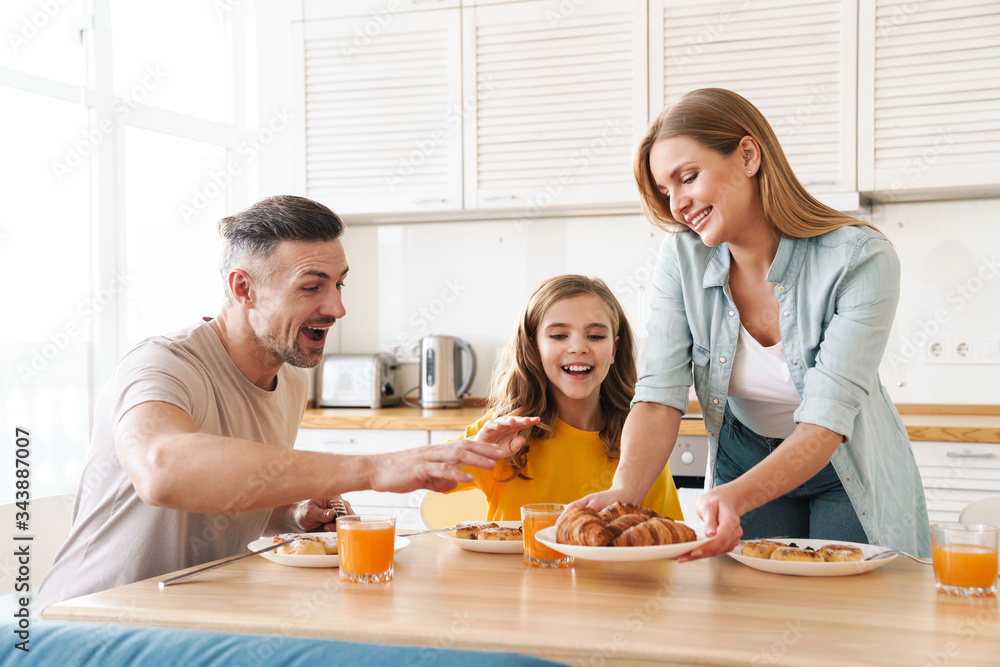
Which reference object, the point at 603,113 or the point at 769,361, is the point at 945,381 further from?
the point at 769,361

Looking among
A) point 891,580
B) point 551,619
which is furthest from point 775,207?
point 551,619

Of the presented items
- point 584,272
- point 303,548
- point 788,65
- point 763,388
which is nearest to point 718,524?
point 763,388

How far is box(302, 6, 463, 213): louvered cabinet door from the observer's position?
326 centimetres

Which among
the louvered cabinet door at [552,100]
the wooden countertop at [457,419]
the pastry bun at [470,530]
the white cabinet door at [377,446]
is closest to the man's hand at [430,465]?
the pastry bun at [470,530]

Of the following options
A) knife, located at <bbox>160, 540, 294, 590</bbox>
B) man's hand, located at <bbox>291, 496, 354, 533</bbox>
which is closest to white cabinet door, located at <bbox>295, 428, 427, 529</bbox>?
man's hand, located at <bbox>291, 496, 354, 533</bbox>

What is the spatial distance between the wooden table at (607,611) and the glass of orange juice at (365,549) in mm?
19

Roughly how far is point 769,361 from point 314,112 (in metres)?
2.43

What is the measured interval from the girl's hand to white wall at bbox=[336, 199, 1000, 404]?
200cm

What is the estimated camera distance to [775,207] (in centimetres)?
144

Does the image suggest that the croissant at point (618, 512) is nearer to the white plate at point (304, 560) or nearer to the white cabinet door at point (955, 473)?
the white plate at point (304, 560)

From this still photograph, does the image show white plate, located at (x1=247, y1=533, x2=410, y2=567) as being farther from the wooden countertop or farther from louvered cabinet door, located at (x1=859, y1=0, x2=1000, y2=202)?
louvered cabinet door, located at (x1=859, y1=0, x2=1000, y2=202)

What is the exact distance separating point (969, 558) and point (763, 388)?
0.53 meters

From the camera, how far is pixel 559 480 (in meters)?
1.80

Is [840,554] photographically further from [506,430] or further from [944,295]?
[944,295]
